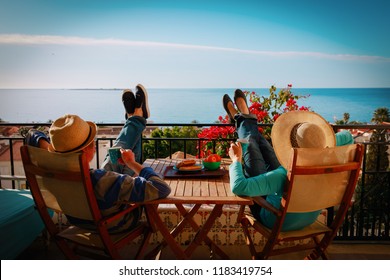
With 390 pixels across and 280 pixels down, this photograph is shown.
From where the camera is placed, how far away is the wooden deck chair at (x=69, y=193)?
158 centimetres

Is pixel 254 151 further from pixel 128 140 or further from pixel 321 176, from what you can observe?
pixel 128 140

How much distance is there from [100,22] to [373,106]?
57.9m

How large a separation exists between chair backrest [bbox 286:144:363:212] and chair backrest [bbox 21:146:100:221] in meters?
0.98

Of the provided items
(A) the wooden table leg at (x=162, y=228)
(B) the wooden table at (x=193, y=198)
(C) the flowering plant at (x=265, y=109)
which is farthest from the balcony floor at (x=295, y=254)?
(C) the flowering plant at (x=265, y=109)

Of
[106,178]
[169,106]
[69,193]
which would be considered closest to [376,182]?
[106,178]

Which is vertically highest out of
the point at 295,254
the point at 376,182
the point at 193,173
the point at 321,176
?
the point at 321,176

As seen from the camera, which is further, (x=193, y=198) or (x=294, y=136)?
(x=294, y=136)

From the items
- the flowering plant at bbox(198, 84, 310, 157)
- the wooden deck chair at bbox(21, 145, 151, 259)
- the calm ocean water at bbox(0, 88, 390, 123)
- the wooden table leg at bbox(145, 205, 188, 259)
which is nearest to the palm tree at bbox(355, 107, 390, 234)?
the flowering plant at bbox(198, 84, 310, 157)

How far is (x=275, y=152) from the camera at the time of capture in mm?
1938

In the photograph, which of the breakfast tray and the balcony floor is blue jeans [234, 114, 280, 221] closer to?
the breakfast tray

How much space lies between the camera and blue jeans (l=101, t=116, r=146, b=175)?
2309mm

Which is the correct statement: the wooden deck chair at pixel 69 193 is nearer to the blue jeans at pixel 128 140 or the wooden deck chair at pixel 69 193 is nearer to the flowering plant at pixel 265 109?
the blue jeans at pixel 128 140

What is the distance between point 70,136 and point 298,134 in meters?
1.17

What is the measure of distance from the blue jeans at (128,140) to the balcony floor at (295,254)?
31.7 inches
